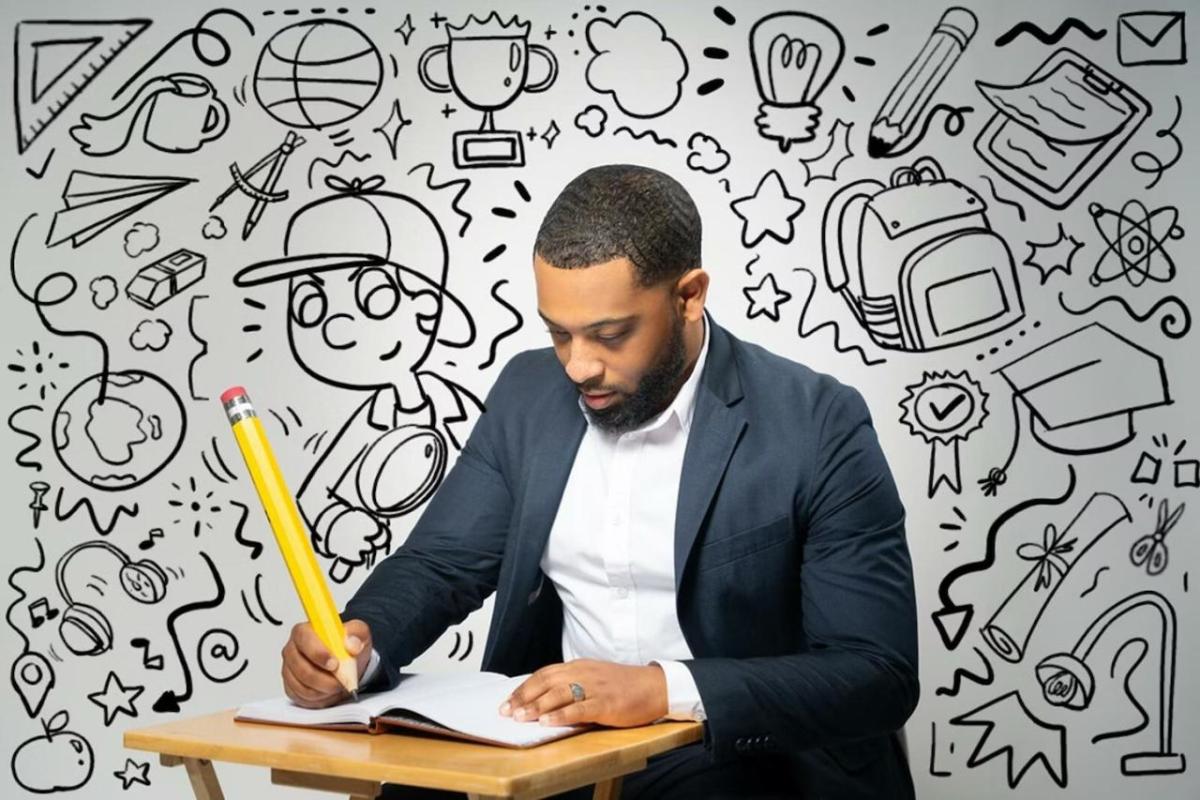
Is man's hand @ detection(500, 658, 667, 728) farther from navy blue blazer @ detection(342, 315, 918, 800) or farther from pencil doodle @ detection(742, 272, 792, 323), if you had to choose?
pencil doodle @ detection(742, 272, 792, 323)

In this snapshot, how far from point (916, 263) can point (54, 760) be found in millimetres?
2342

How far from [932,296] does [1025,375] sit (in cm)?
29

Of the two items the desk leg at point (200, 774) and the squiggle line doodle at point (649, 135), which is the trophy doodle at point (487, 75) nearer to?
the squiggle line doodle at point (649, 135)

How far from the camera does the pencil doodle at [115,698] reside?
12.2 feet

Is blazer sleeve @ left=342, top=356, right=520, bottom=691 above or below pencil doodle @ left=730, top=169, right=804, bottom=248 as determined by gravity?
below

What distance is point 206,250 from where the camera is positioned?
3711 mm

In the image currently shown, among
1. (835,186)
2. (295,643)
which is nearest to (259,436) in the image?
(295,643)

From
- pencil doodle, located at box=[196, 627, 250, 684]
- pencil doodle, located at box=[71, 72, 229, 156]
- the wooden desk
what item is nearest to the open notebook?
the wooden desk

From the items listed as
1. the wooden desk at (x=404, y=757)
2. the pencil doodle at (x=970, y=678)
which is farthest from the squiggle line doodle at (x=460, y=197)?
the wooden desk at (x=404, y=757)

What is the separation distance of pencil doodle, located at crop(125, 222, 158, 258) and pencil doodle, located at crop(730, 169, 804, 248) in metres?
1.37

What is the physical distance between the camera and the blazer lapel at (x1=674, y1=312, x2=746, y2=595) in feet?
7.54

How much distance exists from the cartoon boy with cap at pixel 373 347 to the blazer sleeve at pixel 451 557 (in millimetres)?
1015

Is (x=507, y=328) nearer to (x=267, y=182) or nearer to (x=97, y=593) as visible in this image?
(x=267, y=182)

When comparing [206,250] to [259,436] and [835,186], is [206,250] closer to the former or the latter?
[835,186]
